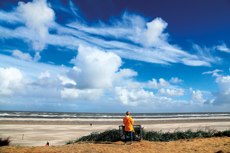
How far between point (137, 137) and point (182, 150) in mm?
2677

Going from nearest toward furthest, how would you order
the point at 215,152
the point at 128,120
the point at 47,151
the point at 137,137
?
the point at 215,152, the point at 47,151, the point at 128,120, the point at 137,137

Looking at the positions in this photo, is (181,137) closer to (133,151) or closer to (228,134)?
(228,134)

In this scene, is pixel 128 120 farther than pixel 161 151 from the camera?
Yes

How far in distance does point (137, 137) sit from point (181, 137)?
3.33 metres

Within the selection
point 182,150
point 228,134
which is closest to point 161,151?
point 182,150

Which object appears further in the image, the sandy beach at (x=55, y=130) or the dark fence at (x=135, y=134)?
the sandy beach at (x=55, y=130)

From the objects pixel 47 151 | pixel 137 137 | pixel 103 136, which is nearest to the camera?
pixel 47 151

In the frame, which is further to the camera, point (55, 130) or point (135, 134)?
point (55, 130)

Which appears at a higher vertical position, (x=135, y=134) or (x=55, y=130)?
(x=135, y=134)

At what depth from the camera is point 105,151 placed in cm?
679

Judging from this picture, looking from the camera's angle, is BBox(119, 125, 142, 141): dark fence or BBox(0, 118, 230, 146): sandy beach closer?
BBox(119, 125, 142, 141): dark fence

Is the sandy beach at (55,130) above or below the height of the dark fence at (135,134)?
below

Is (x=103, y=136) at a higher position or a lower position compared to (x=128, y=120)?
lower

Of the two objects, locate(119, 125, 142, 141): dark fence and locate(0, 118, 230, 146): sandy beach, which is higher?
locate(119, 125, 142, 141): dark fence
